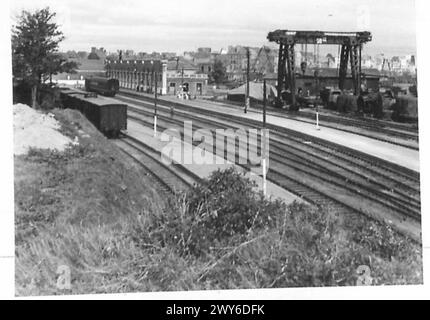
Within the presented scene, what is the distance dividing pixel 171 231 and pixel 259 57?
227 inches

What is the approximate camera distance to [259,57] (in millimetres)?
11391

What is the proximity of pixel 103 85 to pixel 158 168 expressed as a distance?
10.6 ft

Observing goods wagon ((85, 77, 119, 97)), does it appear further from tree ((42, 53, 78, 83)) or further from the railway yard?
tree ((42, 53, 78, 83))

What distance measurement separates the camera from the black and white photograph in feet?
21.5

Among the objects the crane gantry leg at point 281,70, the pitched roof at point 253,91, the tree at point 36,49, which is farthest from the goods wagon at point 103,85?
the crane gantry leg at point 281,70

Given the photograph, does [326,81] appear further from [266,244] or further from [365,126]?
[266,244]

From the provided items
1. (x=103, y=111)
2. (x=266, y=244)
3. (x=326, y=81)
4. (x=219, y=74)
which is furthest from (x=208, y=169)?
(x=326, y=81)

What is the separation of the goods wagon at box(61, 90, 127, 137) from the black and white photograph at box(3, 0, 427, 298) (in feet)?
0.27

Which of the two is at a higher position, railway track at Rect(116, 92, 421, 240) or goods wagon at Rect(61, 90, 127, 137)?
goods wagon at Rect(61, 90, 127, 137)

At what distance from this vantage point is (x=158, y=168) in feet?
31.2

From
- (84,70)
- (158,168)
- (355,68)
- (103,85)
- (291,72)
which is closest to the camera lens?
(158,168)

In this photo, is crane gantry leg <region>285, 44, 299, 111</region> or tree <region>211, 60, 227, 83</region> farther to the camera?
crane gantry leg <region>285, 44, 299, 111</region>

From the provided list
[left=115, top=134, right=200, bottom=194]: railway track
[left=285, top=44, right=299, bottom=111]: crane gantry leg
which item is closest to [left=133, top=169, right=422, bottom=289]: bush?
[left=115, top=134, right=200, bottom=194]: railway track

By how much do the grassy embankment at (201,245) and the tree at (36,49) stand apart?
180cm
